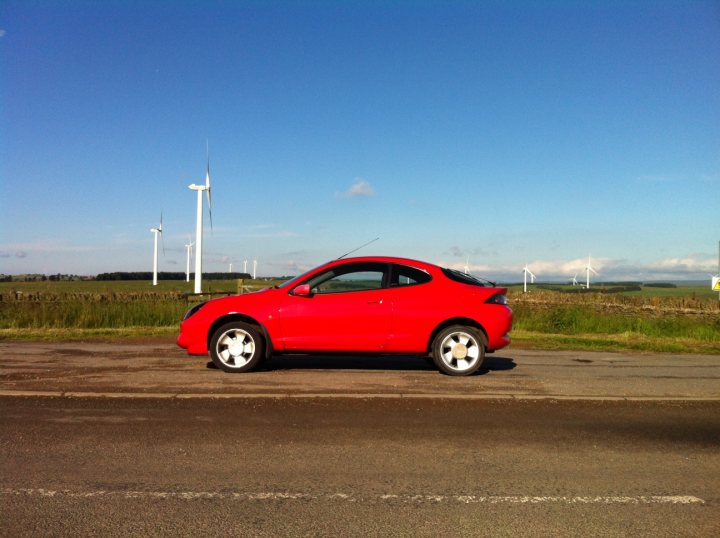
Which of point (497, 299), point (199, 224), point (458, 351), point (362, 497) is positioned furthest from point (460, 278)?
point (199, 224)

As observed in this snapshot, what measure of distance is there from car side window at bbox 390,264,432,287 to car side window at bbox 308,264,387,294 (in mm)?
164

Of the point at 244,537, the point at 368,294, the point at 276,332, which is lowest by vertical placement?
the point at 244,537

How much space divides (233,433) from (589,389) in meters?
4.74

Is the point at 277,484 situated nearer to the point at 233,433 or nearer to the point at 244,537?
the point at 244,537

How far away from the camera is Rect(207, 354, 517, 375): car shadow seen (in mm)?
9953

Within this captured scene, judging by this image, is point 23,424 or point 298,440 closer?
point 298,440

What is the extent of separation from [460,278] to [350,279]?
1.65 meters

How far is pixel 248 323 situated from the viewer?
934cm

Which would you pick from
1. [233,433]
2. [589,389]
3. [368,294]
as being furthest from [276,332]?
[589,389]

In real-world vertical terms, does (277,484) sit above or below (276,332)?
below

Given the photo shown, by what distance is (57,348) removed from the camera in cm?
1253

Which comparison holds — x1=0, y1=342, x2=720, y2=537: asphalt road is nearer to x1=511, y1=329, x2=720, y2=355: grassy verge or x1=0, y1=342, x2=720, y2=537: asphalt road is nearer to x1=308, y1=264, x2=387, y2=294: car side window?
x1=308, y1=264, x2=387, y2=294: car side window

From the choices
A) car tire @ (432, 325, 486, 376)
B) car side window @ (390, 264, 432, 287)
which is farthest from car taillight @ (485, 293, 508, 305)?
car side window @ (390, 264, 432, 287)

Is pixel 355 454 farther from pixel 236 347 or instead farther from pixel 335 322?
pixel 236 347
